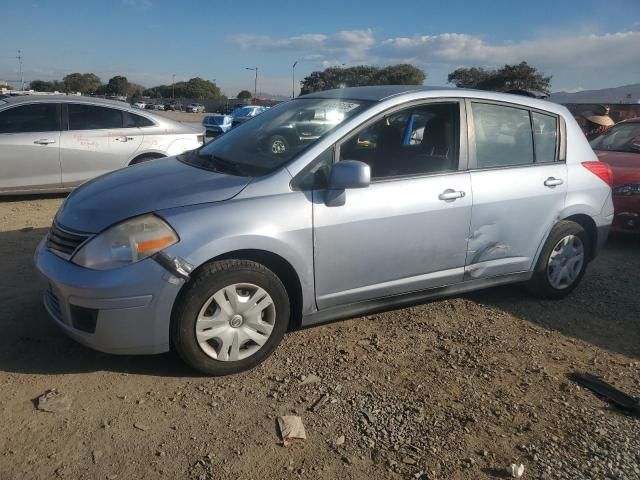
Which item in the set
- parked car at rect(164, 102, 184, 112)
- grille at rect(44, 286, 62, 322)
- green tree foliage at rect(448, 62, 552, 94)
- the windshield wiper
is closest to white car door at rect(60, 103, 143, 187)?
the windshield wiper

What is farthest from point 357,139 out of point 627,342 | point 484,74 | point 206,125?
point 484,74

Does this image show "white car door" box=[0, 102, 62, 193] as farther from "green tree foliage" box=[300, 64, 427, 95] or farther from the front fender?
"green tree foliage" box=[300, 64, 427, 95]

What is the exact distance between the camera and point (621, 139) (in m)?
7.48

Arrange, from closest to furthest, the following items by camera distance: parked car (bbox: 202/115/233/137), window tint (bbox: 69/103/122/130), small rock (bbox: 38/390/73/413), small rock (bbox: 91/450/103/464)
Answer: small rock (bbox: 91/450/103/464) < small rock (bbox: 38/390/73/413) < window tint (bbox: 69/103/122/130) < parked car (bbox: 202/115/233/137)

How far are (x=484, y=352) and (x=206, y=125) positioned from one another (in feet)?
69.1

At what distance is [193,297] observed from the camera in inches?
113

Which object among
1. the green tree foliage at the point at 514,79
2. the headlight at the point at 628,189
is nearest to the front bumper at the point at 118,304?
the headlight at the point at 628,189

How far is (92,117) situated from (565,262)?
6226mm

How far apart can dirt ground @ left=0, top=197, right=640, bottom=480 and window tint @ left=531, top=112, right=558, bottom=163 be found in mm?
1305

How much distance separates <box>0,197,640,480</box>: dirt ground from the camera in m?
2.44

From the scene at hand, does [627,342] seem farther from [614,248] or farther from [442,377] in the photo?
[614,248]

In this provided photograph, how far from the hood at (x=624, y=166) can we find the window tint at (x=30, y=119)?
7.12 m

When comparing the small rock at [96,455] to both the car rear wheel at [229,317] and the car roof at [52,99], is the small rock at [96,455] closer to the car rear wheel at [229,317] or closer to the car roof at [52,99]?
the car rear wheel at [229,317]

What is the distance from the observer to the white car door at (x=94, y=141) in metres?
7.14
